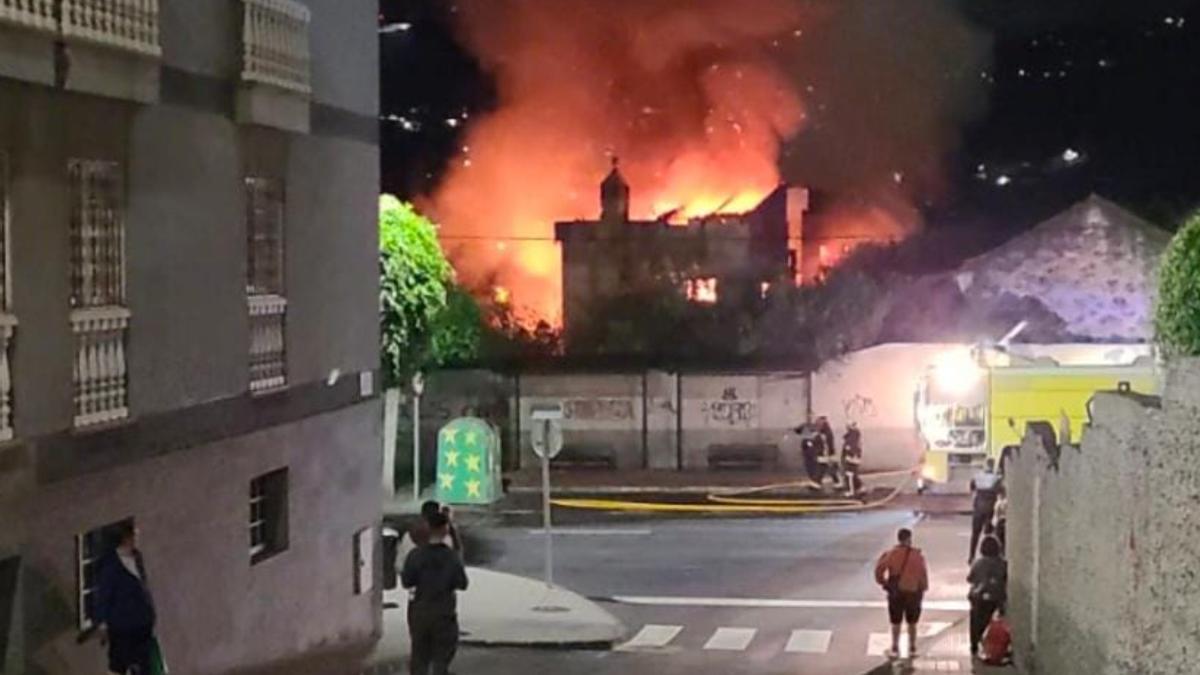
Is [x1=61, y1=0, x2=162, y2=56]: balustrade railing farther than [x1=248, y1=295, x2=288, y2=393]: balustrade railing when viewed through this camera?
No

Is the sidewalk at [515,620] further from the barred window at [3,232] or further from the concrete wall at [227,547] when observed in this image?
the barred window at [3,232]

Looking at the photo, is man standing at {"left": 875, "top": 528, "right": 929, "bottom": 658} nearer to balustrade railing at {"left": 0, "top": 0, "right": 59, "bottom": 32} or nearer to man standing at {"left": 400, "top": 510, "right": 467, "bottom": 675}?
man standing at {"left": 400, "top": 510, "right": 467, "bottom": 675}

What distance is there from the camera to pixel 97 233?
498 inches

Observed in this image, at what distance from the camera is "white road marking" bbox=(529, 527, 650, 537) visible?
32000 millimetres

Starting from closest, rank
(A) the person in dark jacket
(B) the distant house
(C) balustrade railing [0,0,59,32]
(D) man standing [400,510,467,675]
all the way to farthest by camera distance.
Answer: (C) balustrade railing [0,0,59,32], (A) the person in dark jacket, (D) man standing [400,510,467,675], (B) the distant house

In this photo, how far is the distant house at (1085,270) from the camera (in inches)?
1921


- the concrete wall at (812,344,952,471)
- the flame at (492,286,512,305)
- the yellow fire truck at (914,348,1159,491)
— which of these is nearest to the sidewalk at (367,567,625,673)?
the yellow fire truck at (914,348,1159,491)

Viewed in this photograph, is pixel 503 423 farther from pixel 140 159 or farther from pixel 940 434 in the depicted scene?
pixel 140 159

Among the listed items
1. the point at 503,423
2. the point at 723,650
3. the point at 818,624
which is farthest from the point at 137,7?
the point at 503,423

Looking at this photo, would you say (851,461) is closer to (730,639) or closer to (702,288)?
(730,639)

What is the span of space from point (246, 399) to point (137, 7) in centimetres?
386

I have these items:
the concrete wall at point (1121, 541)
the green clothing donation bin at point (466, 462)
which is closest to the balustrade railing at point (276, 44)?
the concrete wall at point (1121, 541)

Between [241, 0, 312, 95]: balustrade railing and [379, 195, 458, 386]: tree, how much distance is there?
13.3 metres

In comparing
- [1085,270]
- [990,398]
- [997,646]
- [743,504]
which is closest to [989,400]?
[990,398]
